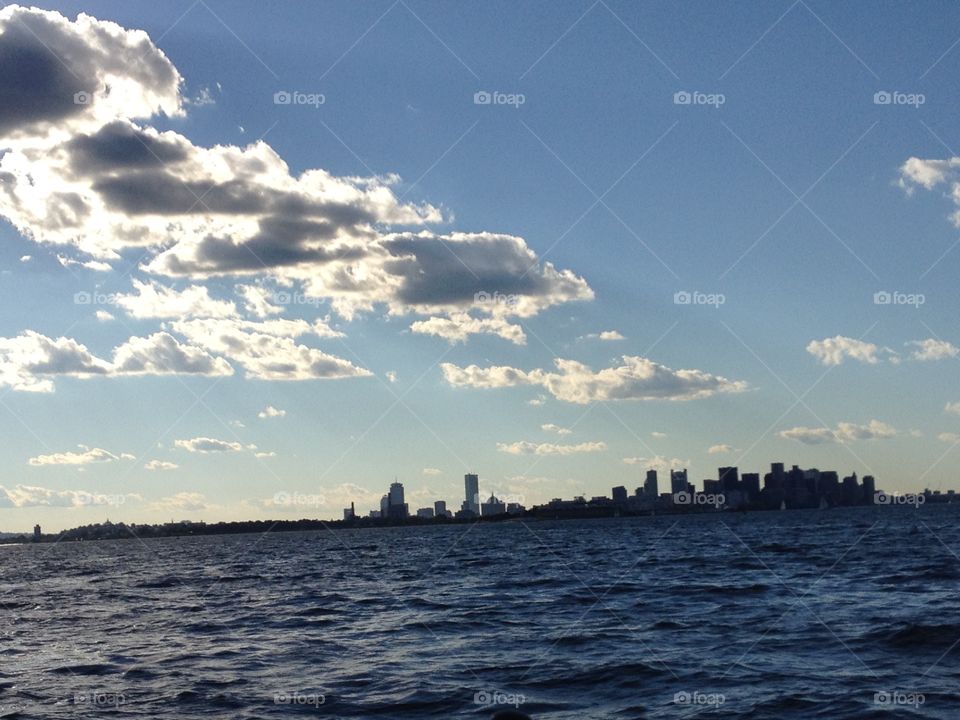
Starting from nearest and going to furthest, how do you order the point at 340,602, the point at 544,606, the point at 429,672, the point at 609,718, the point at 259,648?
the point at 609,718 → the point at 429,672 → the point at 259,648 → the point at 544,606 → the point at 340,602

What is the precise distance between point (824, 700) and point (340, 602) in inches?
1016

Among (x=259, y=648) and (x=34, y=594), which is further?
(x=34, y=594)

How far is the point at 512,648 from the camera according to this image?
27.8 m

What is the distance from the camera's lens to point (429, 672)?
24.8 metres

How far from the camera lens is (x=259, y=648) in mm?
29391

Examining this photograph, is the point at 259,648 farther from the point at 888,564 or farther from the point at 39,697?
the point at 888,564

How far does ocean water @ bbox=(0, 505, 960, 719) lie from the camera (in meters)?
21.4

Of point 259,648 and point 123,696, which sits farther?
point 259,648

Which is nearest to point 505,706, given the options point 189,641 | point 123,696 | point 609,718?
point 609,718

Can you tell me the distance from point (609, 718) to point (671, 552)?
60.7 m

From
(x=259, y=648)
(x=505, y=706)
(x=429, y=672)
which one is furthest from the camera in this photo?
(x=259, y=648)

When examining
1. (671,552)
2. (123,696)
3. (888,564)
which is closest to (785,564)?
(888,564)

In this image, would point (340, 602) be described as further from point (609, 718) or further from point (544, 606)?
point (609, 718)

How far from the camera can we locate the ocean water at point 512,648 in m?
21.4
